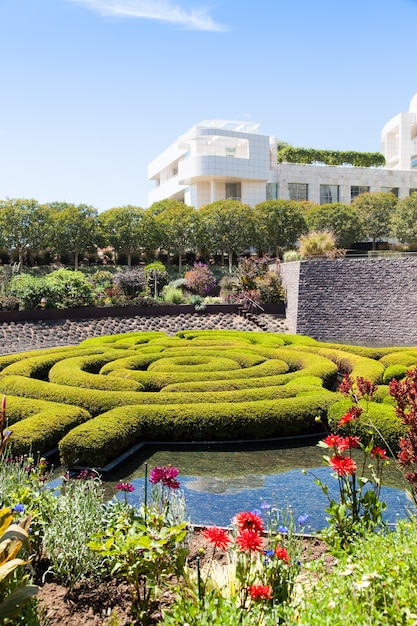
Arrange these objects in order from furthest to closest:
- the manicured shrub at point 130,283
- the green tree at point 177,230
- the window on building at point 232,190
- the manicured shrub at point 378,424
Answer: the window on building at point 232,190
the green tree at point 177,230
the manicured shrub at point 130,283
the manicured shrub at point 378,424

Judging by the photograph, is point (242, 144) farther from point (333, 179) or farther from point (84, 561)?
point (84, 561)

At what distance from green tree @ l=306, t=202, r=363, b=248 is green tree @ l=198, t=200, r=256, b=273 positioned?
20.1ft

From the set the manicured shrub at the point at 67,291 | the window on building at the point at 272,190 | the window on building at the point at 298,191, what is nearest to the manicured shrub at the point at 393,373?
the manicured shrub at the point at 67,291

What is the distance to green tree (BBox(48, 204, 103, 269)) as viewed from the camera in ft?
120

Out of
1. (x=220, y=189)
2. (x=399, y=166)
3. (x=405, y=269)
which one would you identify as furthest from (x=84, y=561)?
(x=399, y=166)

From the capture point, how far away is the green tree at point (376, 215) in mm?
45500

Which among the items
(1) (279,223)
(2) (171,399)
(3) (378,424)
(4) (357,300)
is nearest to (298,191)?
(1) (279,223)

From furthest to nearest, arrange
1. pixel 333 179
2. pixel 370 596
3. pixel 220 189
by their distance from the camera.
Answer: pixel 333 179 → pixel 220 189 → pixel 370 596

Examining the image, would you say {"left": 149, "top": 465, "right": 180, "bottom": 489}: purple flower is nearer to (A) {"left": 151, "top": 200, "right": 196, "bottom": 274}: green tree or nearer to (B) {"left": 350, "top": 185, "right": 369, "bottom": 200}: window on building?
(A) {"left": 151, "top": 200, "right": 196, "bottom": 274}: green tree

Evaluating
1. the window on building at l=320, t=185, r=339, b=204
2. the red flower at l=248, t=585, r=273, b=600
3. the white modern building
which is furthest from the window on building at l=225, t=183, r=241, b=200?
the red flower at l=248, t=585, r=273, b=600

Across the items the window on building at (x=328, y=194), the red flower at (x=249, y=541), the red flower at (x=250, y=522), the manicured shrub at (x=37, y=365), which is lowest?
the manicured shrub at (x=37, y=365)

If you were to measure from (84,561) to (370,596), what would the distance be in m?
2.16

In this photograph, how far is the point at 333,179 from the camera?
2094 inches

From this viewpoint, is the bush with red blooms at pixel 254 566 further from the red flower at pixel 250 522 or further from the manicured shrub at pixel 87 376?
the manicured shrub at pixel 87 376
